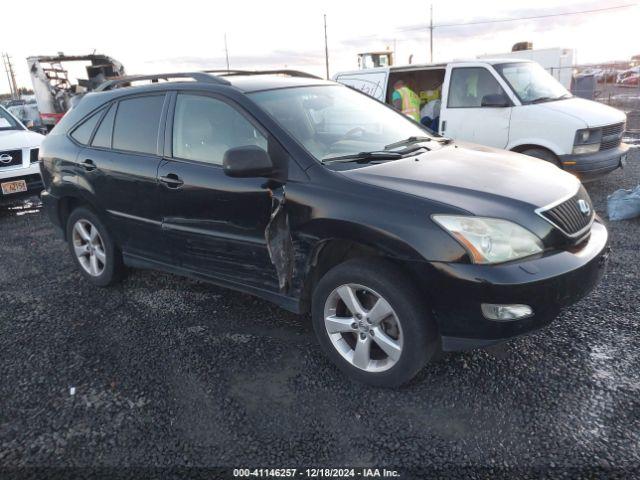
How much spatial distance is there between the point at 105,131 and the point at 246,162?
196cm

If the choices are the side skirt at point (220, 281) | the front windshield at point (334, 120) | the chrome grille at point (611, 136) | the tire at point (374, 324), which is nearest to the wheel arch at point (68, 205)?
the side skirt at point (220, 281)

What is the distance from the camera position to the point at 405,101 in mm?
8484

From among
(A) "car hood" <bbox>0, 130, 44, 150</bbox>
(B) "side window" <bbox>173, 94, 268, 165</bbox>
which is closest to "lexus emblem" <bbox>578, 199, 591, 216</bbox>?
(B) "side window" <bbox>173, 94, 268, 165</bbox>

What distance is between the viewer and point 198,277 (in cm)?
371

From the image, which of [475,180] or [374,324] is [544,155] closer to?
[475,180]

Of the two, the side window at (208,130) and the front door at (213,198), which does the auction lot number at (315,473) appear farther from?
the side window at (208,130)

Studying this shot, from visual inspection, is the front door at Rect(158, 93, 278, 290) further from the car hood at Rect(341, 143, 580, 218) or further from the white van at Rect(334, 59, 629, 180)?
→ the white van at Rect(334, 59, 629, 180)

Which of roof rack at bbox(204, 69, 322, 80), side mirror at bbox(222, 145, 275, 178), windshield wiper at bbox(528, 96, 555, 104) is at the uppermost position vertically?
roof rack at bbox(204, 69, 322, 80)

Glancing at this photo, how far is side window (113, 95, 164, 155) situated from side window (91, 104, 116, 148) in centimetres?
7

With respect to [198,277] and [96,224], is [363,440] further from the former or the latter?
[96,224]

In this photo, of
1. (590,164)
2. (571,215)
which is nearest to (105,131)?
(571,215)

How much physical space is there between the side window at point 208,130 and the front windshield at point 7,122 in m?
6.71

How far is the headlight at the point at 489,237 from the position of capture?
8.11ft

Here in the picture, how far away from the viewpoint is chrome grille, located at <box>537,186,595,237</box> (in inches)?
106
